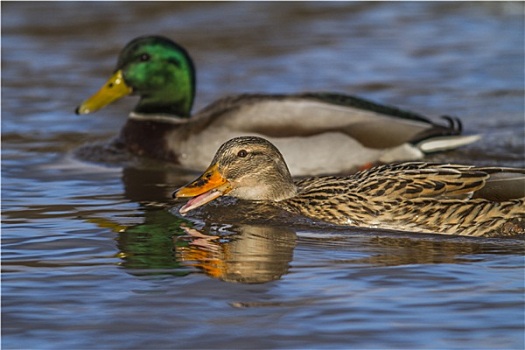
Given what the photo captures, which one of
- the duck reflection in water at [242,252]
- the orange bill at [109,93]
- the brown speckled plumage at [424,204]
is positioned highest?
the orange bill at [109,93]

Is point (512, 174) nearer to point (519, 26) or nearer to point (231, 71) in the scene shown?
point (231, 71)

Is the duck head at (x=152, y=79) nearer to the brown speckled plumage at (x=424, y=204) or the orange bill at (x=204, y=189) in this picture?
the orange bill at (x=204, y=189)

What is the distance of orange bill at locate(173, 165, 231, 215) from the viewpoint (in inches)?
339

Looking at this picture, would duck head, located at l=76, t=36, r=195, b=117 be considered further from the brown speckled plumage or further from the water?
the brown speckled plumage

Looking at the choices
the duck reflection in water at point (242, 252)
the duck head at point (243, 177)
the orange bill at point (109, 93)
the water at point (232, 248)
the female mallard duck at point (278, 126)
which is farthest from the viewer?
the orange bill at point (109, 93)

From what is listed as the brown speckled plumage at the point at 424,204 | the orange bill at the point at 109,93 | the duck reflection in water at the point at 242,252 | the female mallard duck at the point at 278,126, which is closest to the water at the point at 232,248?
the duck reflection in water at the point at 242,252

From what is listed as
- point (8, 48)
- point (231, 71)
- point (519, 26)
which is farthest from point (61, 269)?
point (519, 26)

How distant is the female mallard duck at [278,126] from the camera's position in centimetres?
1180

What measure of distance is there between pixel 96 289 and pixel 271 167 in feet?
7.57

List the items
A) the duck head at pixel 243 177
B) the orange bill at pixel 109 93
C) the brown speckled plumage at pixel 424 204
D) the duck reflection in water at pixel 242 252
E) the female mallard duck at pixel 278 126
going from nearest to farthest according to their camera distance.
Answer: the duck reflection in water at pixel 242 252
the brown speckled plumage at pixel 424 204
the duck head at pixel 243 177
the female mallard duck at pixel 278 126
the orange bill at pixel 109 93

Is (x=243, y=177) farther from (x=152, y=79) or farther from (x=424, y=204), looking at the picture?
(x=152, y=79)

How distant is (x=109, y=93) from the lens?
41.2 feet

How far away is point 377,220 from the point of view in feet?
27.7

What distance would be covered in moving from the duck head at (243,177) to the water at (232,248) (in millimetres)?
189
